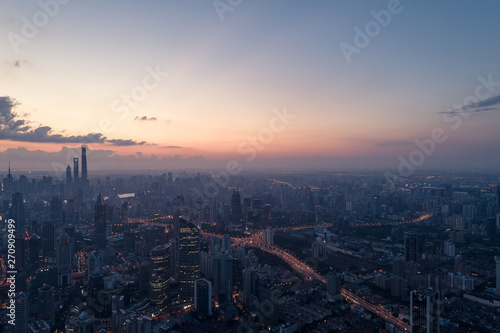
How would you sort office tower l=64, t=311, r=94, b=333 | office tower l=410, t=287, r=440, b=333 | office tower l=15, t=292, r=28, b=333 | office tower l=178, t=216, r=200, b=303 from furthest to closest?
office tower l=178, t=216, r=200, b=303 → office tower l=15, t=292, r=28, b=333 → office tower l=64, t=311, r=94, b=333 → office tower l=410, t=287, r=440, b=333

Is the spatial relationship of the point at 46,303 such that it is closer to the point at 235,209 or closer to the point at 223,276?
the point at 223,276

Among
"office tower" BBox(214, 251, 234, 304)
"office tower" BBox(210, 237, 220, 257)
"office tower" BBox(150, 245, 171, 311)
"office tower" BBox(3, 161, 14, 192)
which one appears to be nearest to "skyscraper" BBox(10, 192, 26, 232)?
"office tower" BBox(3, 161, 14, 192)

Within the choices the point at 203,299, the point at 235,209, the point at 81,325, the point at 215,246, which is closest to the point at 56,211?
the point at 235,209

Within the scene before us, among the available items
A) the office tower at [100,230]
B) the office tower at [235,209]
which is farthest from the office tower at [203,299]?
the office tower at [235,209]

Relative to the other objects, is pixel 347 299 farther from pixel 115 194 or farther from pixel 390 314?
pixel 115 194

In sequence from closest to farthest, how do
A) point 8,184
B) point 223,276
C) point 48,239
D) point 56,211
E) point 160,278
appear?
point 160,278 < point 223,276 < point 48,239 < point 56,211 < point 8,184

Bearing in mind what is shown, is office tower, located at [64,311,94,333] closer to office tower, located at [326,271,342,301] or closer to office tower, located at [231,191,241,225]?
office tower, located at [326,271,342,301]
